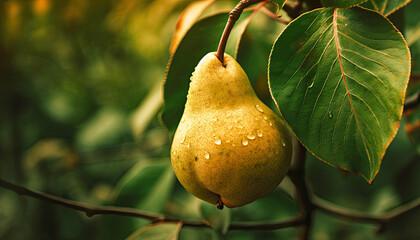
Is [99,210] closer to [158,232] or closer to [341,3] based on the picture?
[158,232]

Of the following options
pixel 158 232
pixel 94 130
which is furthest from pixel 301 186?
pixel 94 130

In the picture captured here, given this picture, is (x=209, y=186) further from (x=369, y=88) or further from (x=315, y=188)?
(x=315, y=188)

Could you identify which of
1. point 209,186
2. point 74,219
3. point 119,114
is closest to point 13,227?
point 74,219

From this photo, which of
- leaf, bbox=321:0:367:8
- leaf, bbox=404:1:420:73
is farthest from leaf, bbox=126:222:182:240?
leaf, bbox=404:1:420:73

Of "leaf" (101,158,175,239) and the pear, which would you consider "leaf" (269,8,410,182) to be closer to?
the pear

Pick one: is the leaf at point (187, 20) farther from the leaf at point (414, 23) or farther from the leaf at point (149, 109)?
the leaf at point (414, 23)
